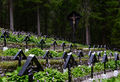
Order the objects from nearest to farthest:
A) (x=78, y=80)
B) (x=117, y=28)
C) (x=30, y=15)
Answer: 1. (x=78, y=80)
2. (x=117, y=28)
3. (x=30, y=15)

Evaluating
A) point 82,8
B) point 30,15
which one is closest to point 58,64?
point 82,8

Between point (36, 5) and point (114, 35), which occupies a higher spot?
point (36, 5)

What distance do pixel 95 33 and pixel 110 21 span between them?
228 inches

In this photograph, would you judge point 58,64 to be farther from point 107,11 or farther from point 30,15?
point 30,15

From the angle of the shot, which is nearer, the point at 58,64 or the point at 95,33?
the point at 58,64

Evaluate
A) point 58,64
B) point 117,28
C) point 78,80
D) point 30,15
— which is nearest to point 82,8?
point 117,28

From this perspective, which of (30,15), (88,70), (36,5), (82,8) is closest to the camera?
(88,70)

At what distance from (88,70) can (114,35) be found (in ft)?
60.9

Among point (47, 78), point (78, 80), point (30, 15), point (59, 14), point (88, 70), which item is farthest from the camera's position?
point (30, 15)

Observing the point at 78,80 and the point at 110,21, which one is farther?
the point at 110,21

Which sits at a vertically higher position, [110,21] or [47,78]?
[110,21]

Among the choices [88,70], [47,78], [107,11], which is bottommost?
[88,70]

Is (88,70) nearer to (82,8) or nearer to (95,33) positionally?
(82,8)

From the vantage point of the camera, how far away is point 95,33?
30.3 meters
